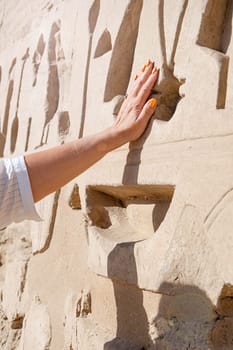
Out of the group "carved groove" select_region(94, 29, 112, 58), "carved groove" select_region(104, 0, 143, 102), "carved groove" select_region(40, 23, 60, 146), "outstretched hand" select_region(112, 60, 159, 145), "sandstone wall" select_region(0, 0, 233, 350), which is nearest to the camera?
"sandstone wall" select_region(0, 0, 233, 350)

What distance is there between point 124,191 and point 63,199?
1.47 feet

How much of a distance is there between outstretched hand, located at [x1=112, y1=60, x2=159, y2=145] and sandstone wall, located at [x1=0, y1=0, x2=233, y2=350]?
27 mm

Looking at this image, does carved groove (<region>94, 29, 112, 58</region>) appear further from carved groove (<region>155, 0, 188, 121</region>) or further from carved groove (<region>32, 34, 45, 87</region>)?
carved groove (<region>32, 34, 45, 87</region>)

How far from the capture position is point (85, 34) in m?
1.86

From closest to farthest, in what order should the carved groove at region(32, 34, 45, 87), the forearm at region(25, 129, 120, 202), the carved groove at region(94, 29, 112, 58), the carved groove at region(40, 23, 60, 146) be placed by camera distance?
the forearm at region(25, 129, 120, 202) < the carved groove at region(94, 29, 112, 58) < the carved groove at region(40, 23, 60, 146) < the carved groove at region(32, 34, 45, 87)

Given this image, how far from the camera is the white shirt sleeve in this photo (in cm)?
118

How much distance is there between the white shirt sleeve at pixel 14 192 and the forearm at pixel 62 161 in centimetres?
2

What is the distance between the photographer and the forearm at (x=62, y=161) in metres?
1.23

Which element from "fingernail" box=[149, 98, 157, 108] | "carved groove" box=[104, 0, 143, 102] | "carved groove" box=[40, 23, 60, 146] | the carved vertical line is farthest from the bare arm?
"carved groove" box=[40, 23, 60, 146]

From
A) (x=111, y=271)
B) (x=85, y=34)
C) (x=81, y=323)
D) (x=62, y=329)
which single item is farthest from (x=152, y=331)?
(x=85, y=34)

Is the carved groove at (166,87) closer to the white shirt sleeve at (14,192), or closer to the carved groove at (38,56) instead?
the white shirt sleeve at (14,192)

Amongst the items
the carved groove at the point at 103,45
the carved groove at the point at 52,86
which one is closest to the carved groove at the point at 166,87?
the carved groove at the point at 103,45

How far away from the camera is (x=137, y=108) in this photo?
1.41 meters

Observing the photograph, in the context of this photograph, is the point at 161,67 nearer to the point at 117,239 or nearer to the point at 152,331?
the point at 117,239
